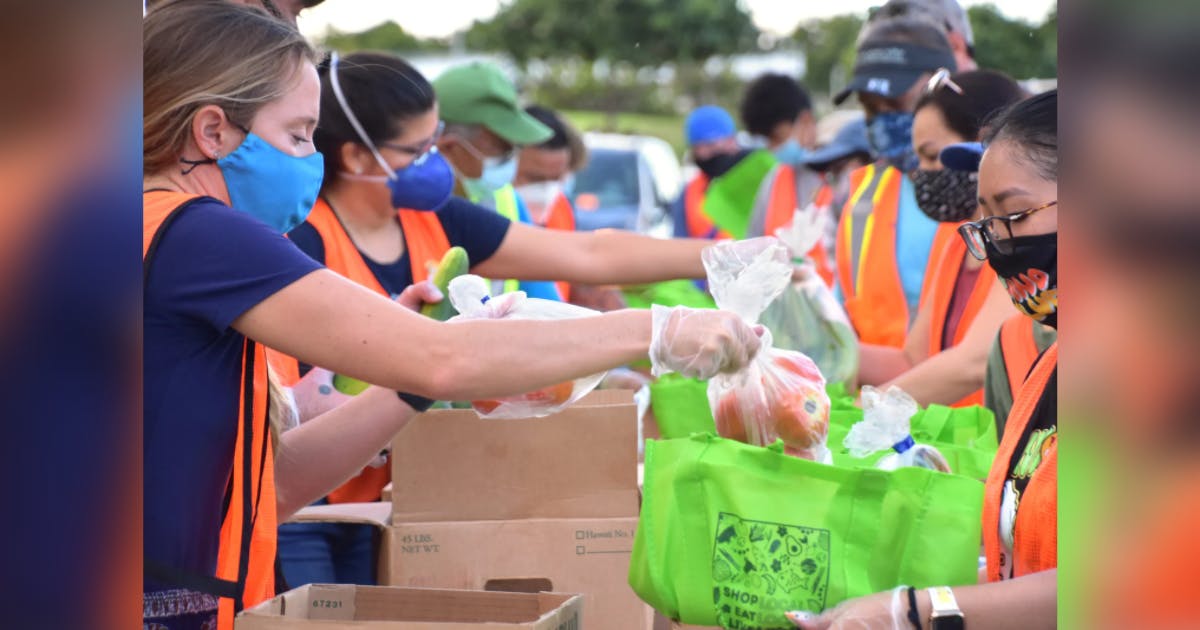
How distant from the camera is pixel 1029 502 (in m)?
2.00

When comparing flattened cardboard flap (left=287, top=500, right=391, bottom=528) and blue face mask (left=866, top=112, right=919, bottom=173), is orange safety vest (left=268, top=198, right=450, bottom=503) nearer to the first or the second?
flattened cardboard flap (left=287, top=500, right=391, bottom=528)

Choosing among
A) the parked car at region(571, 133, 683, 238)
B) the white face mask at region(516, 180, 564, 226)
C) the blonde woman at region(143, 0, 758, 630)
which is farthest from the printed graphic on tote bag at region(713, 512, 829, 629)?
the parked car at region(571, 133, 683, 238)

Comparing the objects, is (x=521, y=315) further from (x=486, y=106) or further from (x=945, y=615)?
(x=486, y=106)

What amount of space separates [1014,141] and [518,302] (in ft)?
2.84

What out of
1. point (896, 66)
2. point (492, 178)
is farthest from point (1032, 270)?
point (492, 178)

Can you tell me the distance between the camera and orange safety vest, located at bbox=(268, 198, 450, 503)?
336 cm

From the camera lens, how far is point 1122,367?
96 centimetres

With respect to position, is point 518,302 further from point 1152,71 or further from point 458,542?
point 1152,71

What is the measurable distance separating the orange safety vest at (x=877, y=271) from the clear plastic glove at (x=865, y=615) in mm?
2622

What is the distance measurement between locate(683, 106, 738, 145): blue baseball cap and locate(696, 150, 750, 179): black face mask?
0.16 metres

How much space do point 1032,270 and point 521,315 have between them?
819 millimetres

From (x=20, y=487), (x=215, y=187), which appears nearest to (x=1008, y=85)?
(x=215, y=187)

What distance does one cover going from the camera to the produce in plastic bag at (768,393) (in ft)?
8.10

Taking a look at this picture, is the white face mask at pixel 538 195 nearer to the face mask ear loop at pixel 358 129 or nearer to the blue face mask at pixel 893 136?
the blue face mask at pixel 893 136
